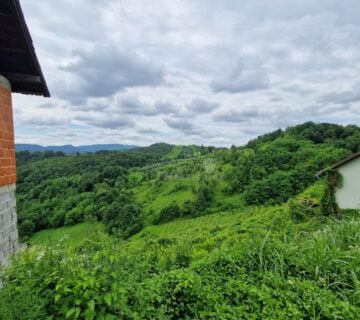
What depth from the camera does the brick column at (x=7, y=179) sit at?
10.2 ft

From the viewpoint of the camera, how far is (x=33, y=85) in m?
3.93

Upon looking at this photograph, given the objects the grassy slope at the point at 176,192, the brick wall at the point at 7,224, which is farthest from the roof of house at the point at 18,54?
the grassy slope at the point at 176,192

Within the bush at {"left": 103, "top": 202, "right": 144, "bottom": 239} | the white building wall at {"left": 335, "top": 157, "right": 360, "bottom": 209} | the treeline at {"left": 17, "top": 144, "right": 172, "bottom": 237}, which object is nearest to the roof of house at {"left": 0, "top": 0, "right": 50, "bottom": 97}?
the white building wall at {"left": 335, "top": 157, "right": 360, "bottom": 209}

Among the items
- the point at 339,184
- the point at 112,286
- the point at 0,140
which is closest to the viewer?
the point at 112,286

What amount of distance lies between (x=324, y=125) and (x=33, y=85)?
2544 inches

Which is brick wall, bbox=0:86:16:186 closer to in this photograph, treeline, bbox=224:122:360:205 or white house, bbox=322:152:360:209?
white house, bbox=322:152:360:209

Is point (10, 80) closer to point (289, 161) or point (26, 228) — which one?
point (26, 228)

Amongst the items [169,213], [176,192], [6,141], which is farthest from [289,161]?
[6,141]

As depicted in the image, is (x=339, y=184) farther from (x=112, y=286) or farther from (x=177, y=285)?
(x=112, y=286)

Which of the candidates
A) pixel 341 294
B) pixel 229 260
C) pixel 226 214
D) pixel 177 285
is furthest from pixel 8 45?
pixel 226 214

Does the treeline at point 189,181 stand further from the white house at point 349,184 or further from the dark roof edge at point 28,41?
the dark roof edge at point 28,41

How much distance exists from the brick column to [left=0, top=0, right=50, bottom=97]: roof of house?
0.25 meters

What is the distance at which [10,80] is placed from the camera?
3.79m

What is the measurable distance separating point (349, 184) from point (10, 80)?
16.5 meters
